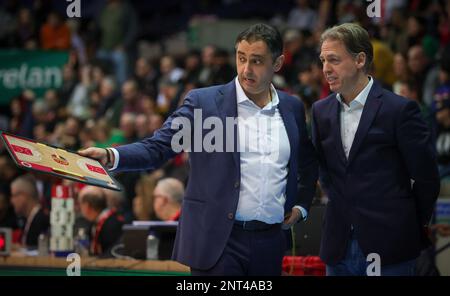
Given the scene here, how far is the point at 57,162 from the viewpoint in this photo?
14.1 ft

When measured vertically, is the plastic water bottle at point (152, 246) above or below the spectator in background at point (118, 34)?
below

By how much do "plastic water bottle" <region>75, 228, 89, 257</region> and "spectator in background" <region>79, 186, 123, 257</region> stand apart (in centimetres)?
7

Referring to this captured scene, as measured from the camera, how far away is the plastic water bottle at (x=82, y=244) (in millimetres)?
7566

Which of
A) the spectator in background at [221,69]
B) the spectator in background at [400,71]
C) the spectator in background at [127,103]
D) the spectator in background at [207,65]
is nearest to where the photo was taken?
the spectator in background at [400,71]

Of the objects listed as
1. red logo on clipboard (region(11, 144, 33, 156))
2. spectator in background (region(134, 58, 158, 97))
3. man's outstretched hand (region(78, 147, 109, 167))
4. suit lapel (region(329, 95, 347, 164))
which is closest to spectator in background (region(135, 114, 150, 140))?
spectator in background (region(134, 58, 158, 97))

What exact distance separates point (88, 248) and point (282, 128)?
137 inches

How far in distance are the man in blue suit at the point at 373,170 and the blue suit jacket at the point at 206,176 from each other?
0.95ft

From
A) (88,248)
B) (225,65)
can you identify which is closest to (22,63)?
(225,65)

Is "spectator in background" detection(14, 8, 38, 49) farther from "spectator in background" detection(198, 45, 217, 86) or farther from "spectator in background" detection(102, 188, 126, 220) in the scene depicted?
"spectator in background" detection(102, 188, 126, 220)

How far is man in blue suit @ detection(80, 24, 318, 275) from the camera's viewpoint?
445 cm

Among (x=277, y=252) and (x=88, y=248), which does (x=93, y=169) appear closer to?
(x=277, y=252)

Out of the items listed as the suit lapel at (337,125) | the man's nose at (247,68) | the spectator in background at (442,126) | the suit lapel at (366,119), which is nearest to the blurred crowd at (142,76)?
the spectator in background at (442,126)

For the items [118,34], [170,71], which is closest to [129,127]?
[170,71]

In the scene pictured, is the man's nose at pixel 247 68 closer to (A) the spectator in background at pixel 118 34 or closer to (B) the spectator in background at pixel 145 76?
(B) the spectator in background at pixel 145 76
